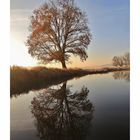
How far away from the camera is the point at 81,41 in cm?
173

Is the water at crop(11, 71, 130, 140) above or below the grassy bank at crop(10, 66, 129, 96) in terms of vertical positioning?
below

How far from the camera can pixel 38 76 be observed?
1.68 meters

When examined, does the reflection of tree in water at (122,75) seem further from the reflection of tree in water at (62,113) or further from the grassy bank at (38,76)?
the reflection of tree in water at (62,113)

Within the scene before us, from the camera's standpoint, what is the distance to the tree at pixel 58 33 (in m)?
1.68
